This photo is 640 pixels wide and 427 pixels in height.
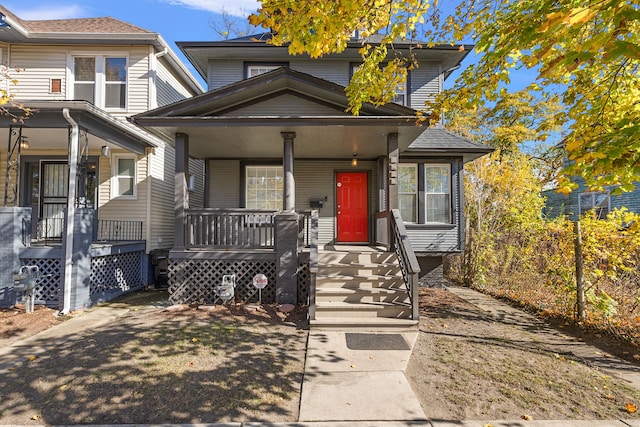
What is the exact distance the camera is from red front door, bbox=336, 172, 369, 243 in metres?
9.88

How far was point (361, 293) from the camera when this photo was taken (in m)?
6.02

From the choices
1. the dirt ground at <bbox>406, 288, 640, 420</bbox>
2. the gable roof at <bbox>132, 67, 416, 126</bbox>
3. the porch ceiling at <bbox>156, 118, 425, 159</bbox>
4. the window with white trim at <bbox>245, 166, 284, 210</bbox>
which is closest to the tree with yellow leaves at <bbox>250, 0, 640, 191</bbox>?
the gable roof at <bbox>132, 67, 416, 126</bbox>

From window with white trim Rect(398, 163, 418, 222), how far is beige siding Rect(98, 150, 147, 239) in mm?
7697

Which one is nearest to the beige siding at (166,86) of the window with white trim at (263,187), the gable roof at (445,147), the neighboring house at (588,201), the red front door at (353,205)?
the window with white trim at (263,187)

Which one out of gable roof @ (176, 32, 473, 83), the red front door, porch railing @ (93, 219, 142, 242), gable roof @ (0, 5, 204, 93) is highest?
gable roof @ (0, 5, 204, 93)

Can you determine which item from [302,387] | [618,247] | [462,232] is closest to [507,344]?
[618,247]

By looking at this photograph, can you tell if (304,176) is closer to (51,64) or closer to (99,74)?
(99,74)

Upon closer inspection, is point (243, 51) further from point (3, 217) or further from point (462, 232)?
point (462, 232)

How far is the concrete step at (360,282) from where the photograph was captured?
6.34 metres

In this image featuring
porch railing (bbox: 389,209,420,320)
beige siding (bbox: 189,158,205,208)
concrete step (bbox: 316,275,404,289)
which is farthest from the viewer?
beige siding (bbox: 189,158,205,208)

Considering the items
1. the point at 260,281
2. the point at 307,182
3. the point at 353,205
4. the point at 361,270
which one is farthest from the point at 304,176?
the point at 260,281

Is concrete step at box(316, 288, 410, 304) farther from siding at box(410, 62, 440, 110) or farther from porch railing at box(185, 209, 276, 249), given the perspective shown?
siding at box(410, 62, 440, 110)

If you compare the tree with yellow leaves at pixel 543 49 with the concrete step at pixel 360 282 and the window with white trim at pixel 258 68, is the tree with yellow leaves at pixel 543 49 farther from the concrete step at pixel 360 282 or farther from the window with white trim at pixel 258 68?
the window with white trim at pixel 258 68

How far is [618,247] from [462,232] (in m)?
4.14
